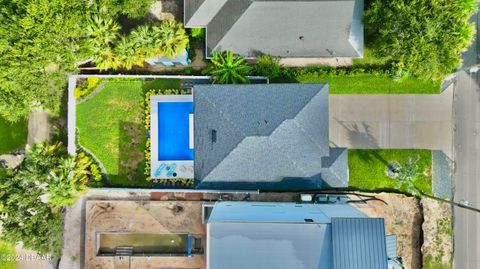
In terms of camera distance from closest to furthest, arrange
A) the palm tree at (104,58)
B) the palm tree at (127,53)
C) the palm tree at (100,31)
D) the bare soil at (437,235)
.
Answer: the palm tree at (100,31)
the palm tree at (127,53)
the palm tree at (104,58)
the bare soil at (437,235)

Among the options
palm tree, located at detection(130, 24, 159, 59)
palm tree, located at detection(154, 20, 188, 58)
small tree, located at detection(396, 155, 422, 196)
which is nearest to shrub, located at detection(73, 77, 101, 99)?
palm tree, located at detection(130, 24, 159, 59)

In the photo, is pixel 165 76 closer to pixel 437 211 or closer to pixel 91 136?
pixel 91 136

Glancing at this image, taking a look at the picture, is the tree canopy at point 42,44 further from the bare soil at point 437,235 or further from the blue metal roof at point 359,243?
the bare soil at point 437,235

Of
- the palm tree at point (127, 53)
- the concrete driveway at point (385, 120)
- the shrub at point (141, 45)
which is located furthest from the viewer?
the concrete driveway at point (385, 120)

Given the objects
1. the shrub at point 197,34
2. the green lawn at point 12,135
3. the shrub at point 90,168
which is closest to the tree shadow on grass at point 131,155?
the shrub at point 90,168

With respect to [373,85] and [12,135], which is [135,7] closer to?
[12,135]

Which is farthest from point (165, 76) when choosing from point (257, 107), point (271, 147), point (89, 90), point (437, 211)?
point (437, 211)
